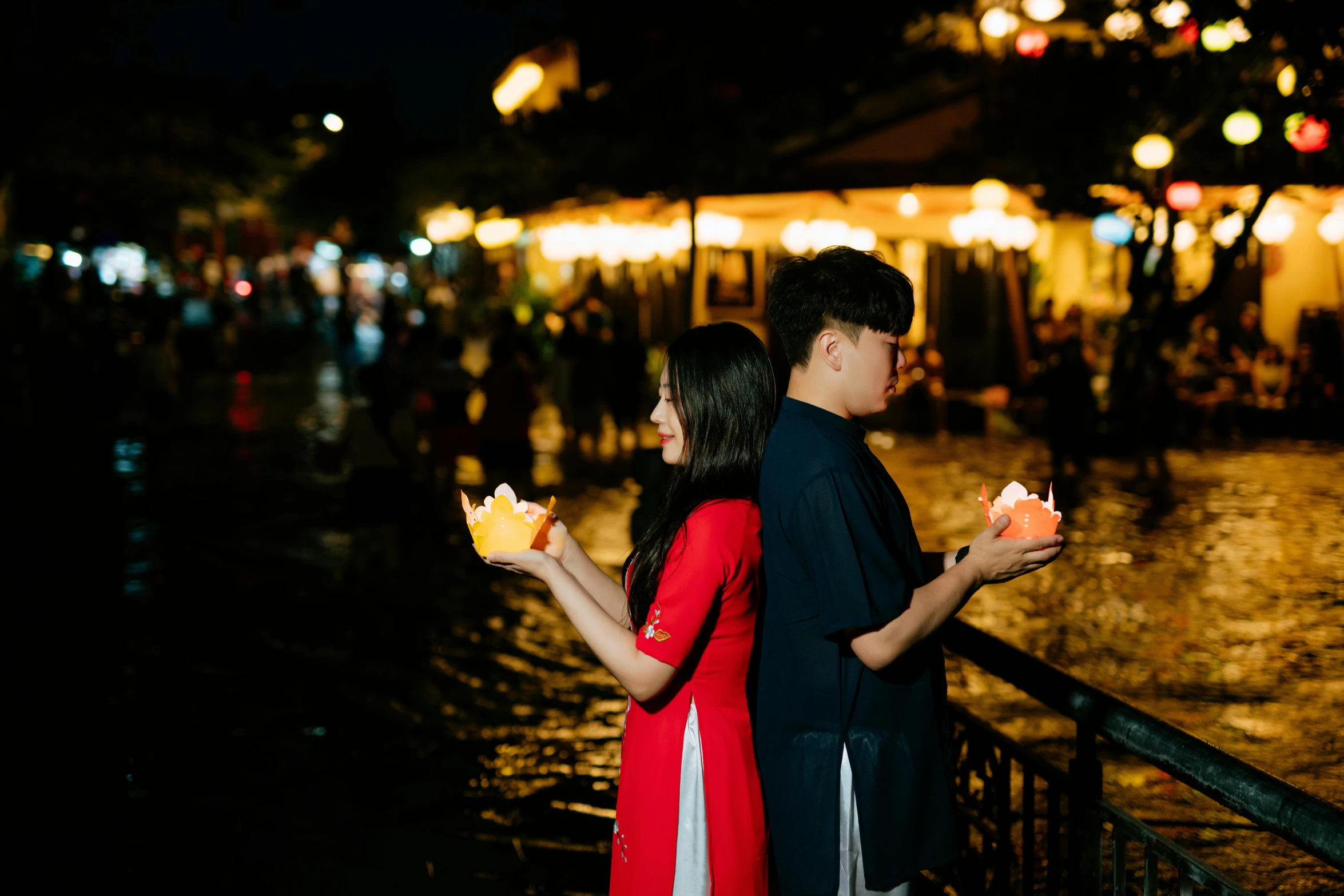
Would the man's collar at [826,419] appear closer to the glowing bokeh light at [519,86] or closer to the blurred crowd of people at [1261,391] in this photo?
the blurred crowd of people at [1261,391]

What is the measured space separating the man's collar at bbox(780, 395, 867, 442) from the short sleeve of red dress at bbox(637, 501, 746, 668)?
0.84 ft

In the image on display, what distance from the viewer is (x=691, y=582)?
257 cm

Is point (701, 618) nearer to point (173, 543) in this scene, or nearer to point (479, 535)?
point (479, 535)

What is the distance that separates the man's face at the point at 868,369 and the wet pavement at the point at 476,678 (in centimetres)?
283

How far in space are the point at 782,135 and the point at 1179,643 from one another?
12.4 meters

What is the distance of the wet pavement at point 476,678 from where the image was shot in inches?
199

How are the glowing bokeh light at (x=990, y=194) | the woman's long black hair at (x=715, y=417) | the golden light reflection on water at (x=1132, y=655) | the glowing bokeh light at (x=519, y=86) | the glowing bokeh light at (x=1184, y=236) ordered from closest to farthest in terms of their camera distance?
1. the woman's long black hair at (x=715, y=417)
2. the golden light reflection on water at (x=1132, y=655)
3. the glowing bokeh light at (x=990, y=194)
4. the glowing bokeh light at (x=1184, y=236)
5. the glowing bokeh light at (x=519, y=86)

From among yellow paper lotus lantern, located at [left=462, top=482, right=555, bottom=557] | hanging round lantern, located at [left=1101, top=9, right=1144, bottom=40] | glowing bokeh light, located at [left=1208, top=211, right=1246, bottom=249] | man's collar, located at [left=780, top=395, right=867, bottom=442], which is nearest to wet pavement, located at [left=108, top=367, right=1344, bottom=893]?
yellow paper lotus lantern, located at [left=462, top=482, right=555, bottom=557]

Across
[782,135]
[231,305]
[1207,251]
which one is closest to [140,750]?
[782,135]

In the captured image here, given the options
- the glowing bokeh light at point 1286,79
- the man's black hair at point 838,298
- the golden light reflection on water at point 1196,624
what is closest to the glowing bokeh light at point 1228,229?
the golden light reflection on water at point 1196,624

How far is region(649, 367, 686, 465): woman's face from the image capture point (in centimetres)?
275

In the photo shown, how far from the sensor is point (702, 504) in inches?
105

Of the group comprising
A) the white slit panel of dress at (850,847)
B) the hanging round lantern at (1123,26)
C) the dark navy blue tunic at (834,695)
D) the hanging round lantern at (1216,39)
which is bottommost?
the white slit panel of dress at (850,847)

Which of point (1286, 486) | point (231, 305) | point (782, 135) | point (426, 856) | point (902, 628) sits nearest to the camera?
point (902, 628)
